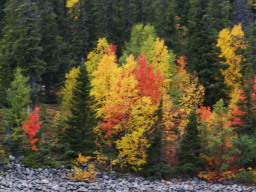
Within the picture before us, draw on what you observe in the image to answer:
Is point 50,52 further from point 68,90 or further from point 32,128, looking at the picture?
point 32,128

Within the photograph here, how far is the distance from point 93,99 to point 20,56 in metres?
8.17

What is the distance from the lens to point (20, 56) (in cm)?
3378

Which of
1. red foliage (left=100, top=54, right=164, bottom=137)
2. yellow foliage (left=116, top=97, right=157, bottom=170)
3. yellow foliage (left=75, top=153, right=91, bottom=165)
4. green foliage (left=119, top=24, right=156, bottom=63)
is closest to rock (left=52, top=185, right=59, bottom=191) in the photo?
yellow foliage (left=75, top=153, right=91, bottom=165)

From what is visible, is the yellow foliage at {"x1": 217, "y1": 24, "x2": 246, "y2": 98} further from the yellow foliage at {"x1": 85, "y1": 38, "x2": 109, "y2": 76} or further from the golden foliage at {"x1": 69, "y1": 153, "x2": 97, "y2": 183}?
the golden foliage at {"x1": 69, "y1": 153, "x2": 97, "y2": 183}

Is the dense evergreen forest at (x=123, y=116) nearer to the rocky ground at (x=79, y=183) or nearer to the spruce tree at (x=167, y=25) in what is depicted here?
the rocky ground at (x=79, y=183)

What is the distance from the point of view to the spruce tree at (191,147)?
111 feet

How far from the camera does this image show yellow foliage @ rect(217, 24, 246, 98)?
142 feet

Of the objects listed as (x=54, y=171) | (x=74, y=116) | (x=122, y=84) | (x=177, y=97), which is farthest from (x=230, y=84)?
(x=54, y=171)

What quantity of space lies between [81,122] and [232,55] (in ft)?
73.4

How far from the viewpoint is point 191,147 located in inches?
1345

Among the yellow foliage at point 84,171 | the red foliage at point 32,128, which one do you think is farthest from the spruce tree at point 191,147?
the red foliage at point 32,128

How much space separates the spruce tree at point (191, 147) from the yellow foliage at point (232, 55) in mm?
9290

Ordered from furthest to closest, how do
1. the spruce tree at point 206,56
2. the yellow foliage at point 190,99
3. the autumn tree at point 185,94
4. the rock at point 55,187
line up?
the spruce tree at point 206,56 < the autumn tree at point 185,94 < the yellow foliage at point 190,99 < the rock at point 55,187

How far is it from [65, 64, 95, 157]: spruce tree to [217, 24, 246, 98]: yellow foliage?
58.6 ft
